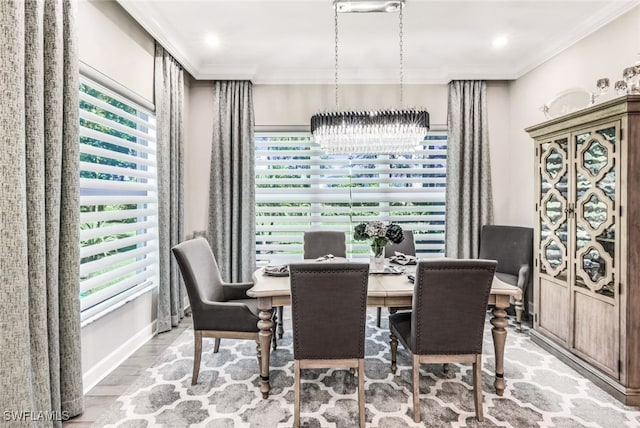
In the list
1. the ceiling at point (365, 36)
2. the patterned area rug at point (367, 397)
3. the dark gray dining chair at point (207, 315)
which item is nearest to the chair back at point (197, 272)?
the dark gray dining chair at point (207, 315)

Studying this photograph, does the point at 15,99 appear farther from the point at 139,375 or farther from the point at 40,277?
the point at 139,375

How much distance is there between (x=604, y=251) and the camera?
91.0 inches

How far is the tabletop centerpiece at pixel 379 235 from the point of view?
2.71 metres

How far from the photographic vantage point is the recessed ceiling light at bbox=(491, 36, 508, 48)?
130 inches

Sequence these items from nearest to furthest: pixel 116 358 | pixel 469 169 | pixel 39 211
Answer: pixel 39 211, pixel 116 358, pixel 469 169

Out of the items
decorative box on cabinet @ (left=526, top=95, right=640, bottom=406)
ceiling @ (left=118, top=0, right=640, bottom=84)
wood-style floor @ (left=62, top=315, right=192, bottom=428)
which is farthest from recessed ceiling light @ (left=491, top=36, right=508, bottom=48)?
wood-style floor @ (left=62, top=315, right=192, bottom=428)

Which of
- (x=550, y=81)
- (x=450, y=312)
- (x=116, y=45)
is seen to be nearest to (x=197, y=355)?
(x=450, y=312)

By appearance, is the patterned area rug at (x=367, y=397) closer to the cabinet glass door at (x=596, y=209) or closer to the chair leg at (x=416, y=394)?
the chair leg at (x=416, y=394)

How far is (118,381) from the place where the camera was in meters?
2.41

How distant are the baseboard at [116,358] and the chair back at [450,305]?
2197 mm

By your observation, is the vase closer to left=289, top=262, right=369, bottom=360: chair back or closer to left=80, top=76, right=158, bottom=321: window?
left=289, top=262, right=369, bottom=360: chair back

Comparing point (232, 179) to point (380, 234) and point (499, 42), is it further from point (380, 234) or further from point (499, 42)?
point (499, 42)

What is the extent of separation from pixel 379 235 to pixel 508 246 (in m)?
1.83

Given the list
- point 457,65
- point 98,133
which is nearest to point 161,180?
point 98,133
